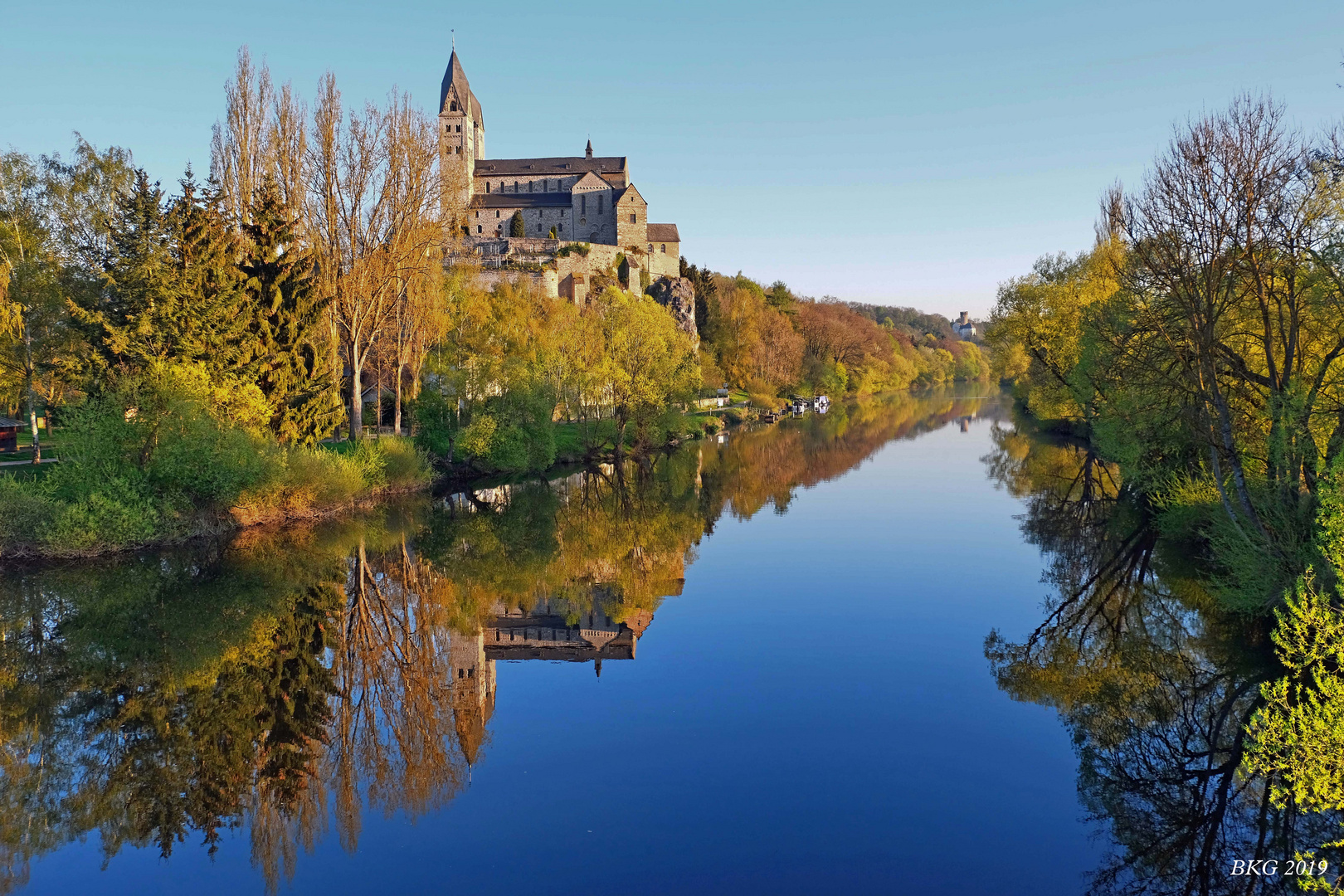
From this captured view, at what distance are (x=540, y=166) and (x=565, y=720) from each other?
76819 millimetres

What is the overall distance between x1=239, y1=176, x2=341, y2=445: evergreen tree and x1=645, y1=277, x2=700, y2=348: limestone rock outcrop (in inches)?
1538

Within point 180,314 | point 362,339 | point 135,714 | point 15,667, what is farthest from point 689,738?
point 362,339

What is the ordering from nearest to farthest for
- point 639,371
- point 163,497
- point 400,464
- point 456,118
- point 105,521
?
point 105,521
point 163,497
point 400,464
point 639,371
point 456,118

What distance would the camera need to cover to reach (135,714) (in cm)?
1055

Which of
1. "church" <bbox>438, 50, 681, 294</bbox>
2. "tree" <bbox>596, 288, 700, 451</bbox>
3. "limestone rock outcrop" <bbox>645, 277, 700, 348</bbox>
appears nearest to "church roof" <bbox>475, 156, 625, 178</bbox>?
"church" <bbox>438, 50, 681, 294</bbox>

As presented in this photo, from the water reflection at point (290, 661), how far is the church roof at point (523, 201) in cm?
5689

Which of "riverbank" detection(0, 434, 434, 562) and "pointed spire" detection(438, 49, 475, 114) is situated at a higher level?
"pointed spire" detection(438, 49, 475, 114)

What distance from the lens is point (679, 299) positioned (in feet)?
213

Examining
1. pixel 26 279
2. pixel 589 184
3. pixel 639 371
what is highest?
pixel 589 184

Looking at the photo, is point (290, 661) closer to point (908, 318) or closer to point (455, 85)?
point (455, 85)

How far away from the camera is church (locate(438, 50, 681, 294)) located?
7288cm

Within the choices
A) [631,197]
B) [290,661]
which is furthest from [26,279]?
[631,197]

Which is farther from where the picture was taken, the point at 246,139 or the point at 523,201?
the point at 523,201

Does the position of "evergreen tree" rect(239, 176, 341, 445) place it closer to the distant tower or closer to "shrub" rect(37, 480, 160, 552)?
"shrub" rect(37, 480, 160, 552)
